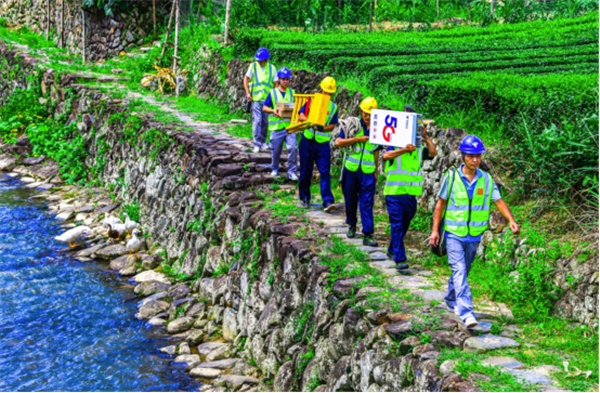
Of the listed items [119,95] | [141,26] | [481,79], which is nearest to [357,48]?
[481,79]

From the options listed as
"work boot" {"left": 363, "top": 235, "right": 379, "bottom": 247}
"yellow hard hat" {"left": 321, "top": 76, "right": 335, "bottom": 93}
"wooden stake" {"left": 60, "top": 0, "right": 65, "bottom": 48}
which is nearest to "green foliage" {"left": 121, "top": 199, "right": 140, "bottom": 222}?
"yellow hard hat" {"left": 321, "top": 76, "right": 335, "bottom": 93}

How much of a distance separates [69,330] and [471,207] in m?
6.70

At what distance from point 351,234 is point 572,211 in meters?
2.59

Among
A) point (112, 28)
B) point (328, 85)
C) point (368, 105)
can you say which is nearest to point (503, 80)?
point (328, 85)

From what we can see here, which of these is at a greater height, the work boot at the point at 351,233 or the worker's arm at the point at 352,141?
the worker's arm at the point at 352,141

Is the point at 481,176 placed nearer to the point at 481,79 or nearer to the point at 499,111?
the point at 499,111

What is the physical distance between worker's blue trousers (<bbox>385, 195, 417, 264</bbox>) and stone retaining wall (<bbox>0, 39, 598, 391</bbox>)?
0.77m

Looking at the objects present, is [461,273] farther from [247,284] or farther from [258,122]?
[258,122]

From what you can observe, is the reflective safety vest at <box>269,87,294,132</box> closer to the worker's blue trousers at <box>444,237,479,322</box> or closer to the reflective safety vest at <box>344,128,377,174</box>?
the reflective safety vest at <box>344,128,377,174</box>

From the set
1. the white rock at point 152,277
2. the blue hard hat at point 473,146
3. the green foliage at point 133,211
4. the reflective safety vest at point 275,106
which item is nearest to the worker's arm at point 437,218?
the blue hard hat at point 473,146

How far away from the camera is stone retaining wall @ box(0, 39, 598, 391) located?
5668mm

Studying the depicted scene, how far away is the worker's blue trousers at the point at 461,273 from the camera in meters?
5.71

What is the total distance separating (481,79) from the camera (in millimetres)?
9906

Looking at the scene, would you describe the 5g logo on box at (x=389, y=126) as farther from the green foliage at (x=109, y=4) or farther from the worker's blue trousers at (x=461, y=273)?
the green foliage at (x=109, y=4)
